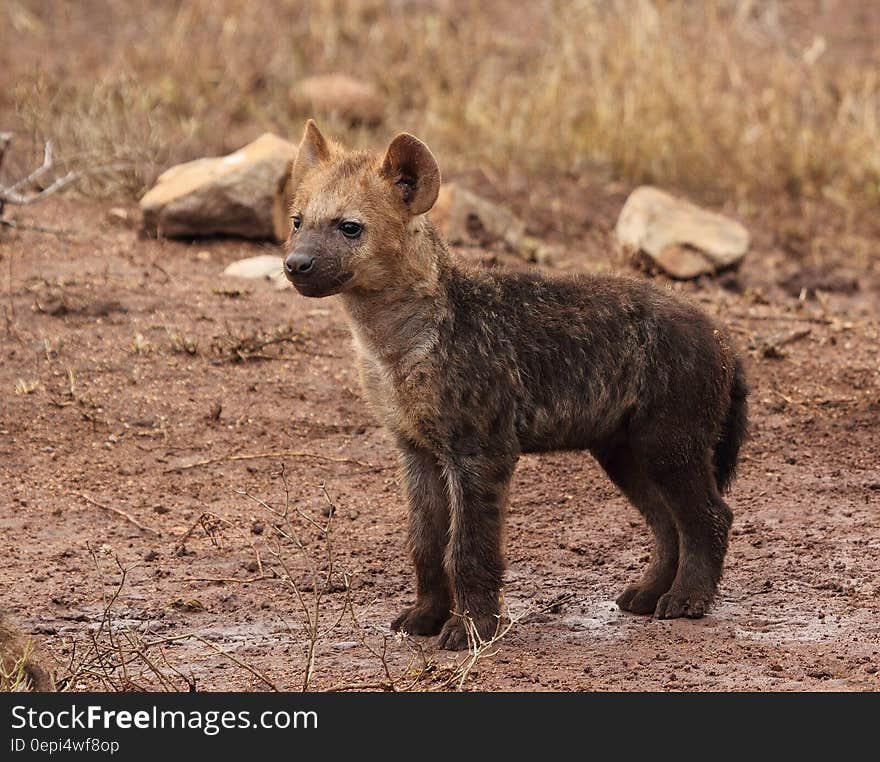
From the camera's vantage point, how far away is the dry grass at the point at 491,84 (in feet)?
39.3

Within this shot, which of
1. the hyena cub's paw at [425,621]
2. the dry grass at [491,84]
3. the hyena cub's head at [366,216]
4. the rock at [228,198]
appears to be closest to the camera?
the hyena cub's head at [366,216]

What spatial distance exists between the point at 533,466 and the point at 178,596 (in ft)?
6.82

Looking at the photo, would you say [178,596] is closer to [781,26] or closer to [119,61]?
[119,61]

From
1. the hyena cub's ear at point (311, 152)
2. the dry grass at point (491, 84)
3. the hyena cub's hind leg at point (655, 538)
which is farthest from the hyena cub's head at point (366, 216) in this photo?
the dry grass at point (491, 84)

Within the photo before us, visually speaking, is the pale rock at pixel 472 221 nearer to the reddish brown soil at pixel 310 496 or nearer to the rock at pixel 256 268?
the reddish brown soil at pixel 310 496

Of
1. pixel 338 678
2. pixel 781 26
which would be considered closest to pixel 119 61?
pixel 781 26

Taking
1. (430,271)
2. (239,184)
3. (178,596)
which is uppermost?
(430,271)

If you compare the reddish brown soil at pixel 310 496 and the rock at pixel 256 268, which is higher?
the rock at pixel 256 268

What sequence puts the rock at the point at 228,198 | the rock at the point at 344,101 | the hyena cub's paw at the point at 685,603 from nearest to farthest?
the hyena cub's paw at the point at 685,603 → the rock at the point at 228,198 → the rock at the point at 344,101

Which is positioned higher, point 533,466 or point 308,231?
point 308,231

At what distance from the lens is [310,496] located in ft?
24.6

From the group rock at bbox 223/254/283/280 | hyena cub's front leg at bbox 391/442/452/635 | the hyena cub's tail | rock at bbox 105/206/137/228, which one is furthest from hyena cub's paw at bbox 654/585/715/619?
rock at bbox 105/206/137/228

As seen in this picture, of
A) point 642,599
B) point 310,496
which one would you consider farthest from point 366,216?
point 310,496

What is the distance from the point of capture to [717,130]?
1214 cm
